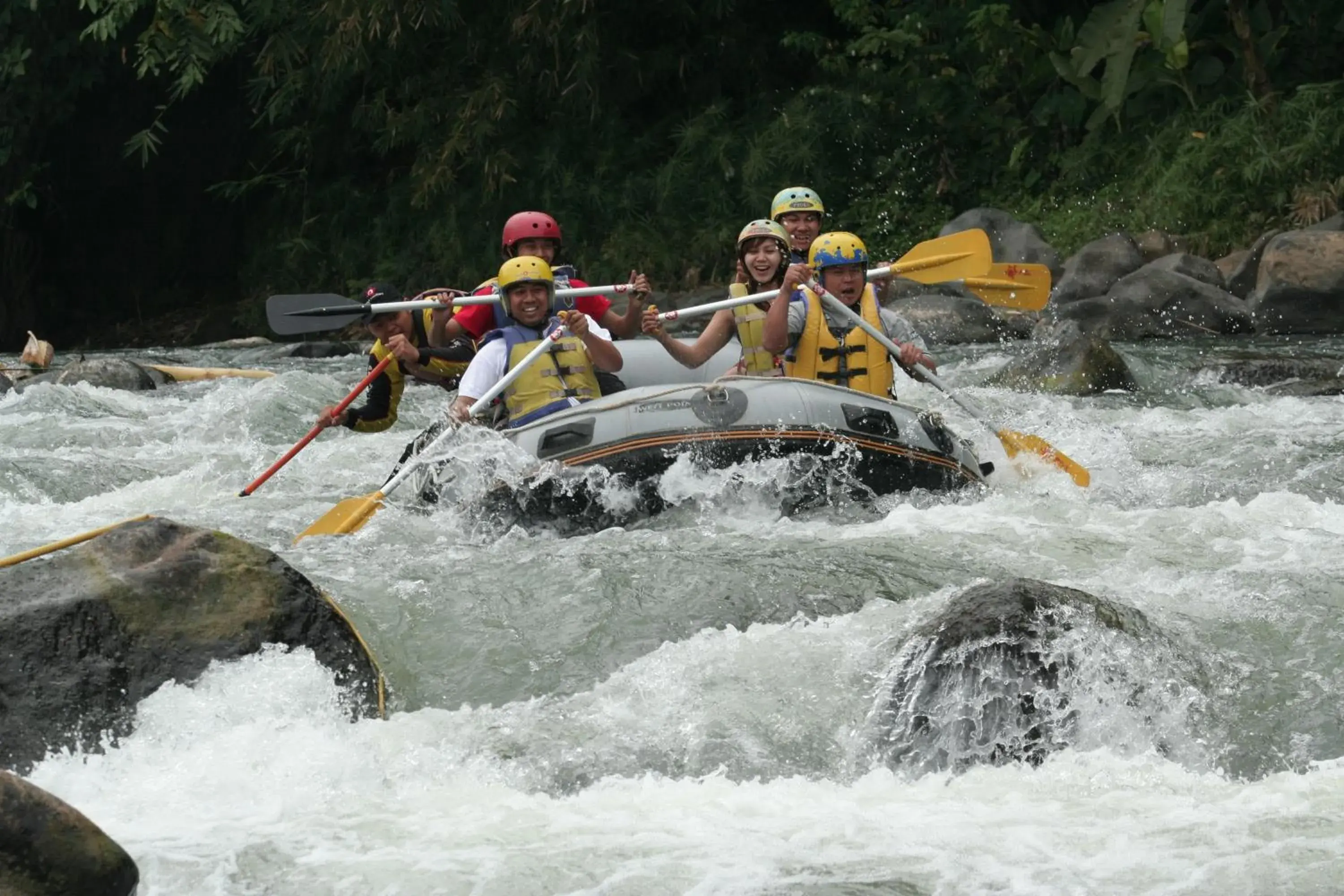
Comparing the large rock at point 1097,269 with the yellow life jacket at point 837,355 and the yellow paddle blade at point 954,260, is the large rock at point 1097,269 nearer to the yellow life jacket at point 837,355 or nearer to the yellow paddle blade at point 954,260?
the yellow paddle blade at point 954,260

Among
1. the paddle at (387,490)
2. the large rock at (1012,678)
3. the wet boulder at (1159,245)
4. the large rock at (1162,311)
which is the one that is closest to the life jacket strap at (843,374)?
the paddle at (387,490)

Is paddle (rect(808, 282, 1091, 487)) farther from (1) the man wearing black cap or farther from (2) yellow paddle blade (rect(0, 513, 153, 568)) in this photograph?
(2) yellow paddle blade (rect(0, 513, 153, 568))

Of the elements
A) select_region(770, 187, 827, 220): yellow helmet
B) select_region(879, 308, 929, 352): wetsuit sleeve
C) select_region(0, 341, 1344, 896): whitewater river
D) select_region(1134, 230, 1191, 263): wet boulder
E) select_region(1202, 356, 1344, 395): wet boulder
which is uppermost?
select_region(1134, 230, 1191, 263): wet boulder

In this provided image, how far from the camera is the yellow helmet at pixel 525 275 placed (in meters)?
6.93

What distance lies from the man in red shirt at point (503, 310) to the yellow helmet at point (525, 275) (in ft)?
1.30

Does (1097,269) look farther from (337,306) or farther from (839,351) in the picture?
(337,306)

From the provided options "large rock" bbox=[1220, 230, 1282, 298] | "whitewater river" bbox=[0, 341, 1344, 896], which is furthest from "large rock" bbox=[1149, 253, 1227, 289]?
"whitewater river" bbox=[0, 341, 1344, 896]

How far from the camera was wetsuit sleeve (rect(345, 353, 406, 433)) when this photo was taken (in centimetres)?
766

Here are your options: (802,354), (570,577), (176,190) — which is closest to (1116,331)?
(802,354)

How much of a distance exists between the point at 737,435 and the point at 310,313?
2333 millimetres

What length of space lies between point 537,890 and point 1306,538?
319cm

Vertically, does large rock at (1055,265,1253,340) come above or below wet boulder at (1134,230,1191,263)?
below

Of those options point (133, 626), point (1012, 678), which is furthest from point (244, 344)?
point (1012, 678)

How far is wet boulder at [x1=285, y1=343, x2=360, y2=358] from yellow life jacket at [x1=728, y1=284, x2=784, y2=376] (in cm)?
779
